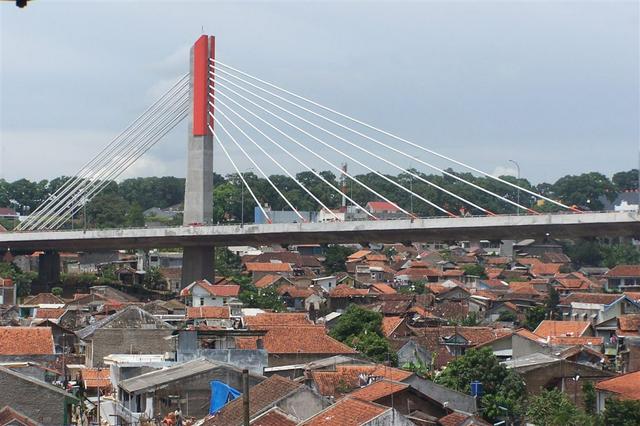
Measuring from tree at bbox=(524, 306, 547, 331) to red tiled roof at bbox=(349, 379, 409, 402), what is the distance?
91.5 ft

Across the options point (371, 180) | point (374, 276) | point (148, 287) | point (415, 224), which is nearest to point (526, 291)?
point (415, 224)

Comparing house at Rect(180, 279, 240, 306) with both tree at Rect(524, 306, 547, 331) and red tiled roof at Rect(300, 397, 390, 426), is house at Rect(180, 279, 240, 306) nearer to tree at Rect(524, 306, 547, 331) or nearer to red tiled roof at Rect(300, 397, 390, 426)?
tree at Rect(524, 306, 547, 331)

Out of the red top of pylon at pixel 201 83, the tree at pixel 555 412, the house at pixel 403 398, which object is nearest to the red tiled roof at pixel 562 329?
the tree at pixel 555 412

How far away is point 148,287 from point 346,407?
49.2 meters

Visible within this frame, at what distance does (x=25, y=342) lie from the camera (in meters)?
28.8

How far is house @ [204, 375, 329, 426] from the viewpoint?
67.9 ft

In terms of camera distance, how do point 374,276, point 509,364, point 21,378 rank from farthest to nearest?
point 374,276, point 509,364, point 21,378

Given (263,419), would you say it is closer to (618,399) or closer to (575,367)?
(618,399)

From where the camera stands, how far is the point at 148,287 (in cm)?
6812

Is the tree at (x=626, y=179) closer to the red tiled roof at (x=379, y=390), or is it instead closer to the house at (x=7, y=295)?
the house at (x=7, y=295)

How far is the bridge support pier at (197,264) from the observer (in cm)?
6719

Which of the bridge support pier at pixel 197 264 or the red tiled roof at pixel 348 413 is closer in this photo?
the red tiled roof at pixel 348 413

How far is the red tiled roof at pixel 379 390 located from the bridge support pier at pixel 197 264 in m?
44.3

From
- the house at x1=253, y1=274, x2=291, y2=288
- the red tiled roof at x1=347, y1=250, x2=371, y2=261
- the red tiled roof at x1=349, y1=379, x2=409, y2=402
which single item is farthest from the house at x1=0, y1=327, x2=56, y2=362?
the red tiled roof at x1=347, y1=250, x2=371, y2=261
